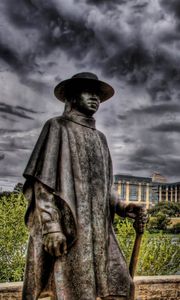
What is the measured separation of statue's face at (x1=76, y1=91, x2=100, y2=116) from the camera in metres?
4.29

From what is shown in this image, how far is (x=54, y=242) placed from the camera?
3.59 m

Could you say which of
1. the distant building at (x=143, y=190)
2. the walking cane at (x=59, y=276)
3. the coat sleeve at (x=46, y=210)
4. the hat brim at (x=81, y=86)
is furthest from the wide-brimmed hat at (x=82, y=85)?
the distant building at (x=143, y=190)

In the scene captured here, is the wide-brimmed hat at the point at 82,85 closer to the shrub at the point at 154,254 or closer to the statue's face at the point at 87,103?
the statue's face at the point at 87,103

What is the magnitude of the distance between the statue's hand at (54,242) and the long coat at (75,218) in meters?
0.17

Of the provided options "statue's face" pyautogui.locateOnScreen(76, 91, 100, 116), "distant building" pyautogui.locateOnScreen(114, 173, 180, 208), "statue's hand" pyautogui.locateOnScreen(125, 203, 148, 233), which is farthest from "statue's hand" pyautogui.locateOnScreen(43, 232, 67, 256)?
"distant building" pyautogui.locateOnScreen(114, 173, 180, 208)

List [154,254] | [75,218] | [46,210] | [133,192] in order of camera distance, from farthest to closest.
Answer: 1. [133,192]
2. [154,254]
3. [75,218]
4. [46,210]

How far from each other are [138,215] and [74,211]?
0.86 meters

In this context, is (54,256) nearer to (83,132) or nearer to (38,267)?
(38,267)

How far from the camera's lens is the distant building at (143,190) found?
117000mm

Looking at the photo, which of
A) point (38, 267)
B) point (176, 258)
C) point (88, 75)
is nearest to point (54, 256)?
point (38, 267)

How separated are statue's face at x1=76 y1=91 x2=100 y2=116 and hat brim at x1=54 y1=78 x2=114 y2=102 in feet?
0.26

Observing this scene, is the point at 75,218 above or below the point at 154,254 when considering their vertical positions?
above

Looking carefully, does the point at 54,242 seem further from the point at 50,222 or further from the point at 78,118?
the point at 78,118

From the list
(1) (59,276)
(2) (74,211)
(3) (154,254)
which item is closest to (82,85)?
(2) (74,211)
